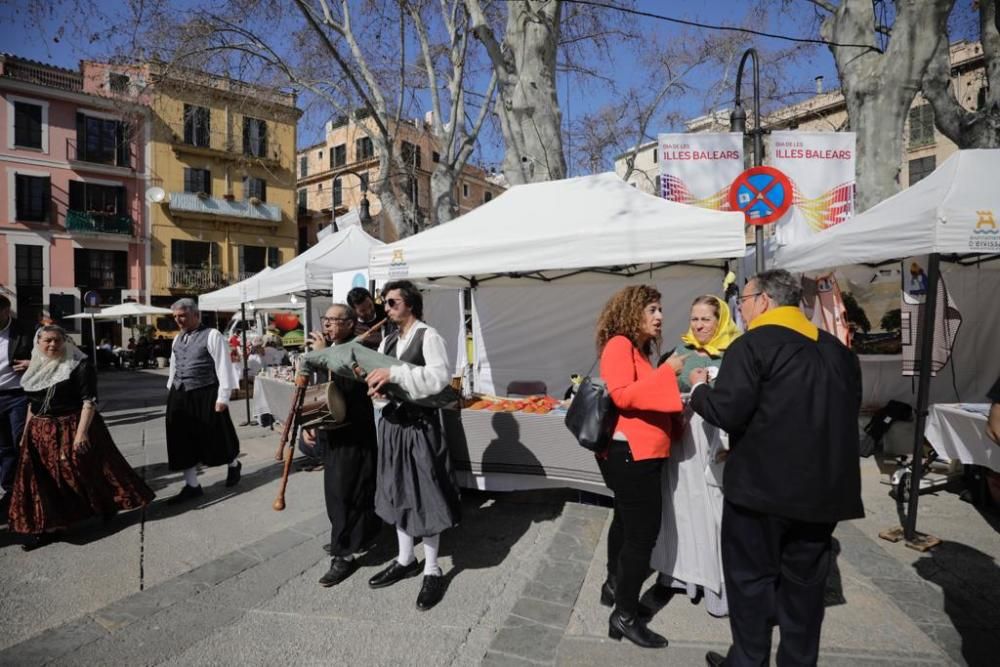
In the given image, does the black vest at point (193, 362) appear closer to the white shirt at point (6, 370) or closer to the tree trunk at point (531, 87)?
the white shirt at point (6, 370)

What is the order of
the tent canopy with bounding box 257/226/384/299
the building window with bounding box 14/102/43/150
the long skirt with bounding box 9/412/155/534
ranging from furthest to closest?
the building window with bounding box 14/102/43/150 → the tent canopy with bounding box 257/226/384/299 → the long skirt with bounding box 9/412/155/534

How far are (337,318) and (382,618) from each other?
1729 mm

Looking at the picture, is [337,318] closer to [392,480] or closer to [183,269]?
[392,480]

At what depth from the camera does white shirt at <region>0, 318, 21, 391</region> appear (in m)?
4.44

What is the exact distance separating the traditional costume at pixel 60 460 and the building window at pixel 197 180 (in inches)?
1201

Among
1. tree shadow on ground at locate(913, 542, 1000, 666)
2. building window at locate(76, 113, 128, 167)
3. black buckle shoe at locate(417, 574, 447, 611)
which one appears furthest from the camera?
building window at locate(76, 113, 128, 167)

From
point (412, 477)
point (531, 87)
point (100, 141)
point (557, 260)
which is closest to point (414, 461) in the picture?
point (412, 477)

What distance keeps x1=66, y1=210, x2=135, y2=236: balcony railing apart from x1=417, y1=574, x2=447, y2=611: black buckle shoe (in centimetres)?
3104

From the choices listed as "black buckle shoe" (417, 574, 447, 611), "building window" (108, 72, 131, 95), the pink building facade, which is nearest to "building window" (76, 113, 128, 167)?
the pink building facade

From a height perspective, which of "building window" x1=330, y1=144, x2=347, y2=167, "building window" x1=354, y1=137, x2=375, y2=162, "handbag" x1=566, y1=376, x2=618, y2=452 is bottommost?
"handbag" x1=566, y1=376, x2=618, y2=452

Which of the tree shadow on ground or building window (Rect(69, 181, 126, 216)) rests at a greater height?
building window (Rect(69, 181, 126, 216))

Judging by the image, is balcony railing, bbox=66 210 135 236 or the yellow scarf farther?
balcony railing, bbox=66 210 135 236

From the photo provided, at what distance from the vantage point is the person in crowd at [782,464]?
188cm

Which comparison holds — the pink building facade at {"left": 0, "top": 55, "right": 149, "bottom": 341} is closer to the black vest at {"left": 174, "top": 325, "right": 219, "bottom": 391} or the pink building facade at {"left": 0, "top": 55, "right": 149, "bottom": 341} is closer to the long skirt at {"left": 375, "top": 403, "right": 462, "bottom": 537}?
the black vest at {"left": 174, "top": 325, "right": 219, "bottom": 391}
